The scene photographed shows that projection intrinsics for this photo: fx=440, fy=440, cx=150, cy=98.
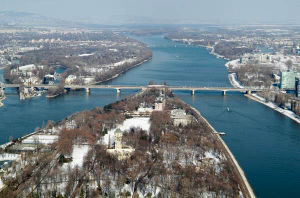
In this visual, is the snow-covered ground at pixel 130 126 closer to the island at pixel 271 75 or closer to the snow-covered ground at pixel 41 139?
the snow-covered ground at pixel 41 139

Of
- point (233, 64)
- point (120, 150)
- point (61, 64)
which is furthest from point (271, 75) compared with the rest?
point (120, 150)

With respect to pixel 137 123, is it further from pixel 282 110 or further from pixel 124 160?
pixel 282 110

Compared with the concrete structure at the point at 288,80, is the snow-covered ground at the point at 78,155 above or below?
below

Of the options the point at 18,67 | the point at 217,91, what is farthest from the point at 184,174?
the point at 18,67

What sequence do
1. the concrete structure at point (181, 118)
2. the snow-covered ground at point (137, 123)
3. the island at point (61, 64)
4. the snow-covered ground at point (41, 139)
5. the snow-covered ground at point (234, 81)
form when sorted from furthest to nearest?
1. the island at point (61, 64)
2. the snow-covered ground at point (234, 81)
3. the concrete structure at point (181, 118)
4. the snow-covered ground at point (137, 123)
5. the snow-covered ground at point (41, 139)

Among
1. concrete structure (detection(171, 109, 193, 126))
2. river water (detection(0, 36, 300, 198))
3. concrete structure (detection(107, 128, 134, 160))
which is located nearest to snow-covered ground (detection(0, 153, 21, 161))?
river water (detection(0, 36, 300, 198))

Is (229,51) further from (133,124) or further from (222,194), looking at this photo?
(222,194)

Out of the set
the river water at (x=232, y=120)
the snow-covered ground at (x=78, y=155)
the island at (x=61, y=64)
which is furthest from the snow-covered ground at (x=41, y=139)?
the island at (x=61, y=64)
